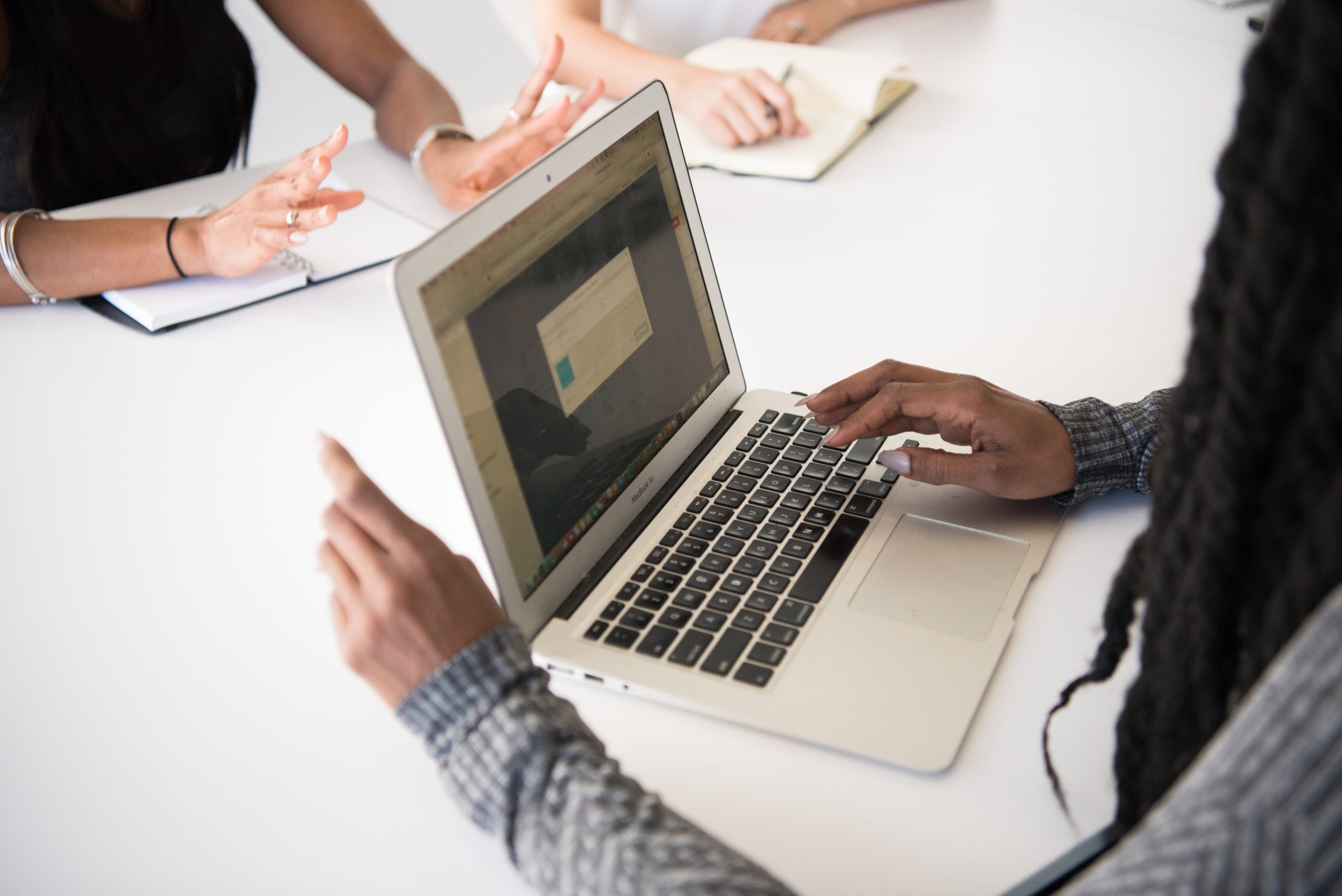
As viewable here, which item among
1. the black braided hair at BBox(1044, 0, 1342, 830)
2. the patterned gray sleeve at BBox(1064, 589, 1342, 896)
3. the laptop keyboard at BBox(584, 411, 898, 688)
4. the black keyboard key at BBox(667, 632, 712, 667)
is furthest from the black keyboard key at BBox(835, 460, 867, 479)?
the patterned gray sleeve at BBox(1064, 589, 1342, 896)

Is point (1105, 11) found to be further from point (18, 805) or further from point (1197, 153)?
point (18, 805)

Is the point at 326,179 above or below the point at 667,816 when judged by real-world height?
above

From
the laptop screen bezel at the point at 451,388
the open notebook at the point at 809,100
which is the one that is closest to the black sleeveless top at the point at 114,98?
the open notebook at the point at 809,100

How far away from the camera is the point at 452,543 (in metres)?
0.78

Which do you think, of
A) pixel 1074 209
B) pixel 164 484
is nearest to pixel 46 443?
pixel 164 484

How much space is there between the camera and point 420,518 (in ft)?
2.63

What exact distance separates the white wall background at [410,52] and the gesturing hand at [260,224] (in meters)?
2.28

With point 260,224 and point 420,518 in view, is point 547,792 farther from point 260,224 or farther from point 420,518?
point 260,224

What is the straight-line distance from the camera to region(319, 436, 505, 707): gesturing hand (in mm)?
537

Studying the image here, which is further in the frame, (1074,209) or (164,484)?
(1074,209)

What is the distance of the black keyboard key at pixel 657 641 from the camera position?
64 centimetres

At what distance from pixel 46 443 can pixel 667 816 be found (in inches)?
27.3

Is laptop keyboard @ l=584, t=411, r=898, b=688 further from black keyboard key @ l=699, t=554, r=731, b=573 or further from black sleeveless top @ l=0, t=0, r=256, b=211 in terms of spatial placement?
black sleeveless top @ l=0, t=0, r=256, b=211

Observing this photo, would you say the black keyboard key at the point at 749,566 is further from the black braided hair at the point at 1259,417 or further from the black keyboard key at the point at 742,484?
the black braided hair at the point at 1259,417
